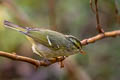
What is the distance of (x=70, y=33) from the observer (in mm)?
5258

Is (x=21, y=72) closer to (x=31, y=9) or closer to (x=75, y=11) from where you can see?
(x=31, y=9)

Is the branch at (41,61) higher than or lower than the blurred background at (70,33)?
higher

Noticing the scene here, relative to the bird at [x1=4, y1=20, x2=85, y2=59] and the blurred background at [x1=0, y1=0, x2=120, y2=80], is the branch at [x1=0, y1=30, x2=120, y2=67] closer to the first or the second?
the bird at [x1=4, y1=20, x2=85, y2=59]

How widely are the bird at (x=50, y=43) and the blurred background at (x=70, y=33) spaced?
3.76ft

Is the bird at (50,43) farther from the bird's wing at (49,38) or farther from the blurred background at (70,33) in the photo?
the blurred background at (70,33)

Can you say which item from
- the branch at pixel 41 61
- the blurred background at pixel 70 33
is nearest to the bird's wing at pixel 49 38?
the branch at pixel 41 61

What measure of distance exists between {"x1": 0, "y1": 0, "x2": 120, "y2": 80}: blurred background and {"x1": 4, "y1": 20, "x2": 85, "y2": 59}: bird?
115cm

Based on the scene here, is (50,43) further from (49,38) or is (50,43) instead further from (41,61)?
(41,61)

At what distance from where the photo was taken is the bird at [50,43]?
9.05 ft

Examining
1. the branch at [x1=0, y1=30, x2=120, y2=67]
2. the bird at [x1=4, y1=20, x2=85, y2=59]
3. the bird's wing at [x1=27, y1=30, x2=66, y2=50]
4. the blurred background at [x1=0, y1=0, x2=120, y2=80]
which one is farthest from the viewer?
the blurred background at [x1=0, y1=0, x2=120, y2=80]

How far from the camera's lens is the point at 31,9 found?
541cm

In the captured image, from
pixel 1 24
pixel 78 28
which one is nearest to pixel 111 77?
pixel 78 28

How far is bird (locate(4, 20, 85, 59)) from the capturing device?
2758mm

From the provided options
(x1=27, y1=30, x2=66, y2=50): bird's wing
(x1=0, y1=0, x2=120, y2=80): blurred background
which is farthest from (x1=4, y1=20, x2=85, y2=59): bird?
→ (x1=0, y1=0, x2=120, y2=80): blurred background
